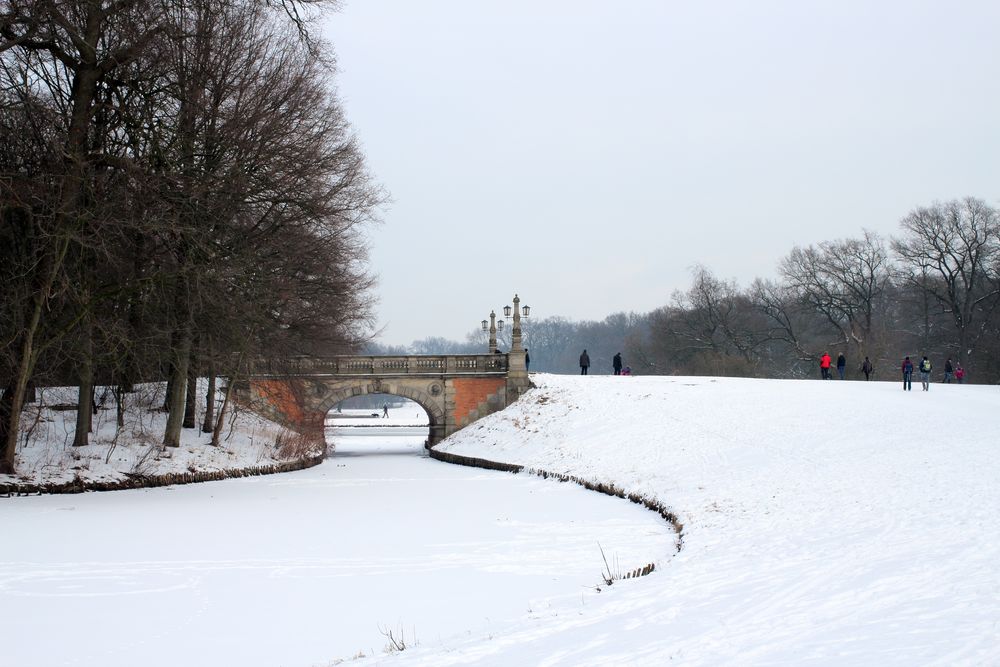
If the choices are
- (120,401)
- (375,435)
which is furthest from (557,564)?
(375,435)

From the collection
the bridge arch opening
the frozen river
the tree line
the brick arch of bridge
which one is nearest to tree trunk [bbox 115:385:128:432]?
the tree line

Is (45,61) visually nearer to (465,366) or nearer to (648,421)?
(648,421)

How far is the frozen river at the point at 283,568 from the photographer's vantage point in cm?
834

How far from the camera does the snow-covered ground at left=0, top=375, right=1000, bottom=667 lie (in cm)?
703

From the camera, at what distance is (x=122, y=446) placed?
22.2 meters

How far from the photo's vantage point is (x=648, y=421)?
98.2 ft

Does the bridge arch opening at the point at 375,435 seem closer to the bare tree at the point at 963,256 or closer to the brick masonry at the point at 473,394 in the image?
the brick masonry at the point at 473,394

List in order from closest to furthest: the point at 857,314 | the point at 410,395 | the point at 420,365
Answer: the point at 420,365, the point at 410,395, the point at 857,314

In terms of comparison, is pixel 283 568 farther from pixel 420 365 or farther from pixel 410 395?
pixel 410 395

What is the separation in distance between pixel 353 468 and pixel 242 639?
2173 cm

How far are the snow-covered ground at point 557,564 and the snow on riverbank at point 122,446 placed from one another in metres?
1.23

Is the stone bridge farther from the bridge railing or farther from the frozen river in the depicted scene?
the frozen river

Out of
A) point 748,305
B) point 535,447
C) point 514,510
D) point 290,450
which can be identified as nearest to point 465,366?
point 535,447

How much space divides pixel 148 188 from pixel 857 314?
48914mm
